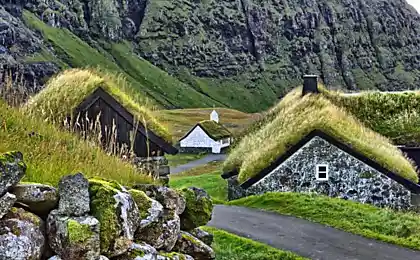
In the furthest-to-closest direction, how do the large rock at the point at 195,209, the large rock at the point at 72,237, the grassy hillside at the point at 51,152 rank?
1. the large rock at the point at 195,209
2. the grassy hillside at the point at 51,152
3. the large rock at the point at 72,237

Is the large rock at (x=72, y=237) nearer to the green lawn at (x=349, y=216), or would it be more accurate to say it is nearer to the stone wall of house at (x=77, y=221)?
the stone wall of house at (x=77, y=221)

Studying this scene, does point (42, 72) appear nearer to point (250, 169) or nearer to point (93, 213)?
point (250, 169)

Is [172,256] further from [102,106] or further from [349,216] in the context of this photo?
[349,216]

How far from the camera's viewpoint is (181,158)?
84.6m

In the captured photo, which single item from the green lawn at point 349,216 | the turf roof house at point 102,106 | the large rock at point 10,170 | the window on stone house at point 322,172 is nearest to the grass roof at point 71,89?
the turf roof house at point 102,106

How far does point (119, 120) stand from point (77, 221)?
10512mm

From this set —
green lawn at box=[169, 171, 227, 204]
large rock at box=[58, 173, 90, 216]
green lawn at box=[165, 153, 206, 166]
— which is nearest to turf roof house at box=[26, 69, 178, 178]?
large rock at box=[58, 173, 90, 216]

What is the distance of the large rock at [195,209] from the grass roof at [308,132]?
19658 mm

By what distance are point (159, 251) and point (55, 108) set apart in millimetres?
6676

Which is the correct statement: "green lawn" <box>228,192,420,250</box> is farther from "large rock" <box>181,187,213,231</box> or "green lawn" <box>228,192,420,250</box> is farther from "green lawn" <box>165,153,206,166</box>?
"green lawn" <box>165,153,206,166</box>

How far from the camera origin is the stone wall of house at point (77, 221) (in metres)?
4.98

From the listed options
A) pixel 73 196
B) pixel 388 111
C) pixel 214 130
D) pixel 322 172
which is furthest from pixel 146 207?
pixel 214 130

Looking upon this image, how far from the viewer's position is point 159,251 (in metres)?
6.83

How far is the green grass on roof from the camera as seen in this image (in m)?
33.8
